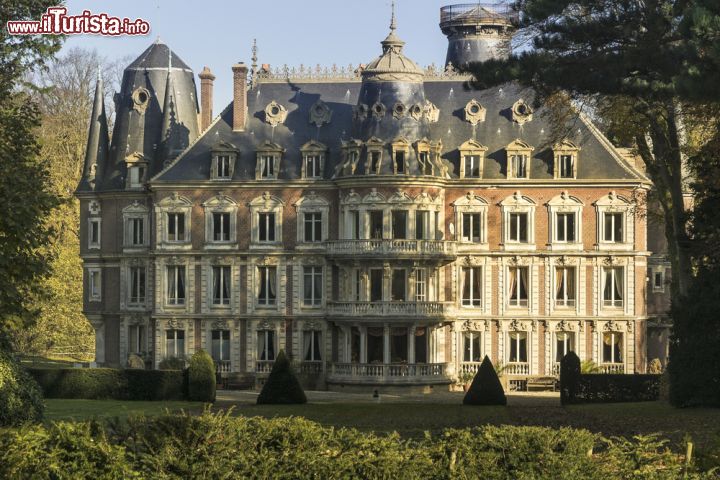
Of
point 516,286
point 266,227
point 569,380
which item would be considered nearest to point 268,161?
point 266,227

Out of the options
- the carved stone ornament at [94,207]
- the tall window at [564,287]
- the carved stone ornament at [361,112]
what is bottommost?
the tall window at [564,287]

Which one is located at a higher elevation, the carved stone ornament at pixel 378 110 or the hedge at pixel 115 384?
the carved stone ornament at pixel 378 110

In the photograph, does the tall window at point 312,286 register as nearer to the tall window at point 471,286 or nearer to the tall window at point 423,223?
the tall window at point 423,223

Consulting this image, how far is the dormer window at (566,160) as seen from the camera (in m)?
61.7

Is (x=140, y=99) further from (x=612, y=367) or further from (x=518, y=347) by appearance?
(x=612, y=367)

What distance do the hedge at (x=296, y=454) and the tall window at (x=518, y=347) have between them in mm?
38958

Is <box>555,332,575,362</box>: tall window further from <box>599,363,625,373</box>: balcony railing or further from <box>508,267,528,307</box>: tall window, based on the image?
<box>508,267,528,307</box>: tall window

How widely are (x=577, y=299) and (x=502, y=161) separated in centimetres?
684

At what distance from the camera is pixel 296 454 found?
2248cm

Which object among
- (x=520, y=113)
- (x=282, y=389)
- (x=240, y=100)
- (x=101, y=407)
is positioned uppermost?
(x=240, y=100)

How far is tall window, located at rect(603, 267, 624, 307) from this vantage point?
61.9 metres

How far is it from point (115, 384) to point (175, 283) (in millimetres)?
11332

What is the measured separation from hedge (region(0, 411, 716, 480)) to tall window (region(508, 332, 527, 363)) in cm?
3896

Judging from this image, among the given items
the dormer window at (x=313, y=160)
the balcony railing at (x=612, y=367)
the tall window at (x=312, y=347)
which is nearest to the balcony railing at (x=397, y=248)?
the dormer window at (x=313, y=160)
